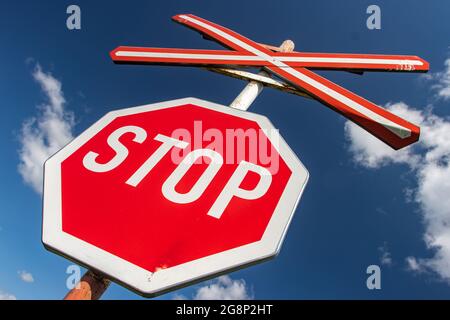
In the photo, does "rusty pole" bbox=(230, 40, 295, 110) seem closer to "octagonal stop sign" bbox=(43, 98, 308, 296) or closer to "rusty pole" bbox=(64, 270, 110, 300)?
"octagonal stop sign" bbox=(43, 98, 308, 296)

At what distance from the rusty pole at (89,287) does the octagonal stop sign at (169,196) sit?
0.06 meters

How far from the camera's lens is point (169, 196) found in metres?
1.13

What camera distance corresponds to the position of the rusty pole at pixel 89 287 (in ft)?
2.92

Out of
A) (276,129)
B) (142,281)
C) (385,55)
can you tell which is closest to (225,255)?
A: (142,281)

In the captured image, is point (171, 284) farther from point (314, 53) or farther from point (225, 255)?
point (314, 53)

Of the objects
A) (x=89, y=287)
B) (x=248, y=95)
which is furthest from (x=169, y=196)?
(x=248, y=95)

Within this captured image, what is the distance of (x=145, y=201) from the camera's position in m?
1.10

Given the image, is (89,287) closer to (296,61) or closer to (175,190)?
(175,190)

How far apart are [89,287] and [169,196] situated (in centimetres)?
38

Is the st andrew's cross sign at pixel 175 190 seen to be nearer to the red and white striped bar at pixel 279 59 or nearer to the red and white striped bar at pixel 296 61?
the red and white striped bar at pixel 296 61

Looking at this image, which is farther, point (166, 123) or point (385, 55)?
point (385, 55)

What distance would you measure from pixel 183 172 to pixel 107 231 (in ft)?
1.25

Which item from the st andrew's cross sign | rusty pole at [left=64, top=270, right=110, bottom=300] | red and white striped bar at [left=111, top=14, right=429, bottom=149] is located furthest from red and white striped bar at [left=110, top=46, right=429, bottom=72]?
rusty pole at [left=64, top=270, right=110, bottom=300]

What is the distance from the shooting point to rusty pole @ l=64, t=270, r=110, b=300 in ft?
2.92
